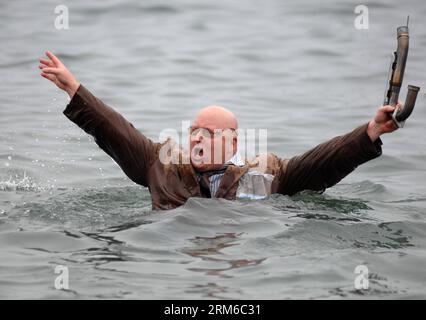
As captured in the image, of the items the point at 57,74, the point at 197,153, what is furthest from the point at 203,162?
the point at 57,74

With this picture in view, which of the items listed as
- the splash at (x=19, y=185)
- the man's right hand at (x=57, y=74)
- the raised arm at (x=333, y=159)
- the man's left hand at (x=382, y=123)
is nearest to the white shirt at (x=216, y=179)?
the raised arm at (x=333, y=159)

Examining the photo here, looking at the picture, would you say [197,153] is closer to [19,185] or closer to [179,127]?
[19,185]

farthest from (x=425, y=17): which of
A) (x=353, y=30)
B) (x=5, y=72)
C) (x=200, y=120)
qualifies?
(x=200, y=120)

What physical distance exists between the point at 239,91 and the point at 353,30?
4011 millimetres

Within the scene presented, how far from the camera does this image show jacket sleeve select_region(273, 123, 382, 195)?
7141 mm

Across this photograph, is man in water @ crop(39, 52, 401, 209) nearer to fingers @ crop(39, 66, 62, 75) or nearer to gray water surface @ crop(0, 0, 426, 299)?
fingers @ crop(39, 66, 62, 75)

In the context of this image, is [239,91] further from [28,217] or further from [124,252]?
[124,252]

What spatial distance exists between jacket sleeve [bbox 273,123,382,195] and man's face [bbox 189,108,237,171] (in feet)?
1.59

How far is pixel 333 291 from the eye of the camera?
18.8ft

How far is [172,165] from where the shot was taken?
296 inches

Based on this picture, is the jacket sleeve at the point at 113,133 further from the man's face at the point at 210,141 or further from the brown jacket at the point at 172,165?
the man's face at the point at 210,141

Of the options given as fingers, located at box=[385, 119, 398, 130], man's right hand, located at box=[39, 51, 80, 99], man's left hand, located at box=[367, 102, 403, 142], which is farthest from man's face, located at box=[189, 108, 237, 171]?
fingers, located at box=[385, 119, 398, 130]
